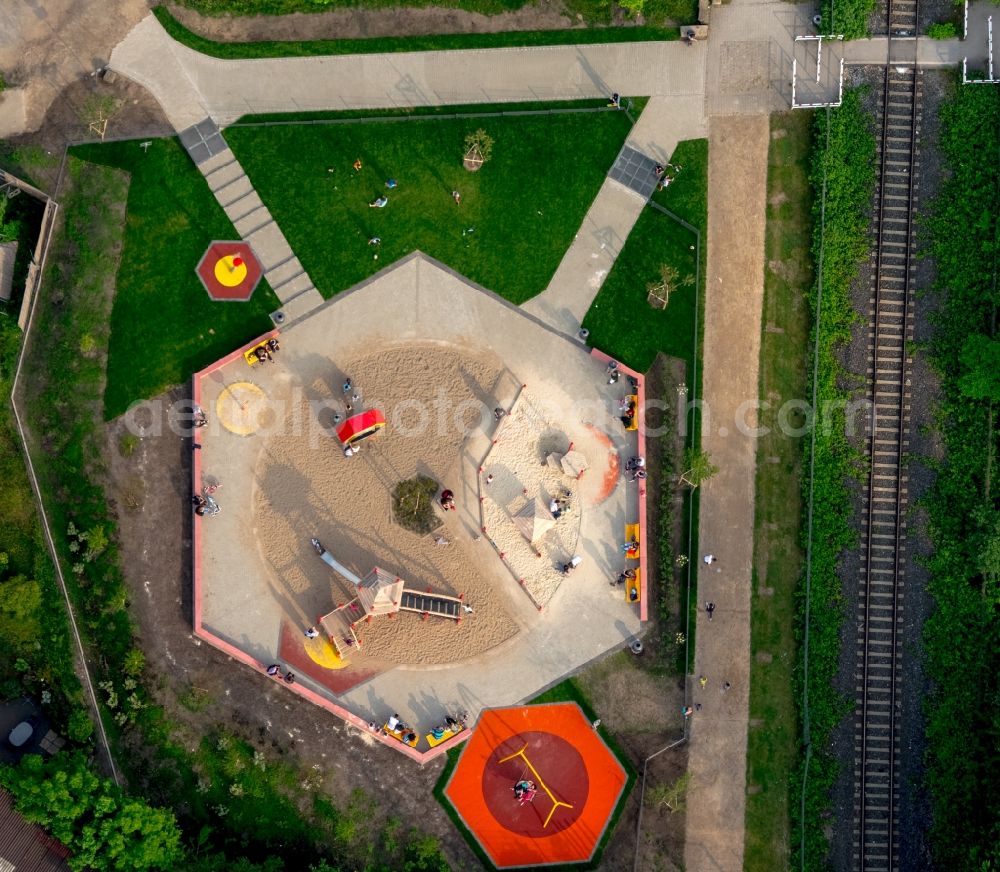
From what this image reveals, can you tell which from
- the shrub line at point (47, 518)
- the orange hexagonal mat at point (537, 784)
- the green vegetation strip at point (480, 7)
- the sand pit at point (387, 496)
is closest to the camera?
the shrub line at point (47, 518)

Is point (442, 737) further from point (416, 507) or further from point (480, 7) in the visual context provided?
point (480, 7)

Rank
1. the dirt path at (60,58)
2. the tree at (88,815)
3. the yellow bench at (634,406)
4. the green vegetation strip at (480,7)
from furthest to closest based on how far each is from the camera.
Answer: the dirt path at (60,58) < the green vegetation strip at (480,7) < the yellow bench at (634,406) < the tree at (88,815)

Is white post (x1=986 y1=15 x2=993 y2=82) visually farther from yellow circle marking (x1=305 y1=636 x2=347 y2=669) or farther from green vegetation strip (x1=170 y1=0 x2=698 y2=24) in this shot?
yellow circle marking (x1=305 y1=636 x2=347 y2=669)

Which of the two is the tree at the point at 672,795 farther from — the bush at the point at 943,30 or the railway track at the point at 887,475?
the bush at the point at 943,30

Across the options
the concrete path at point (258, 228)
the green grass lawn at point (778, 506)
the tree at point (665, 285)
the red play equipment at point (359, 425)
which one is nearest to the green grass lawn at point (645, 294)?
the tree at point (665, 285)

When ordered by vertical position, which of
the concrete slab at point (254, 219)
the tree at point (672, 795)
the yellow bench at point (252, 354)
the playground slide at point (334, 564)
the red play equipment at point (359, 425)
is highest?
the concrete slab at point (254, 219)

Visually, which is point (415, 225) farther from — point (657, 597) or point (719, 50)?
point (657, 597)

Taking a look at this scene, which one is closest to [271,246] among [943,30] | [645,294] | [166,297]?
[166,297]
